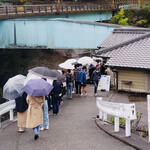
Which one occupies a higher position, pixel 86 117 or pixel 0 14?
pixel 0 14

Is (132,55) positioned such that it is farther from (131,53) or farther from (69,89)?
(69,89)

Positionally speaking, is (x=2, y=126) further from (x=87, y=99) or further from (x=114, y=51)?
(x=114, y=51)

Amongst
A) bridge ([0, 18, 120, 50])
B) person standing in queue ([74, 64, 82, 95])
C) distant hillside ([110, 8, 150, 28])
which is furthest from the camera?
distant hillside ([110, 8, 150, 28])

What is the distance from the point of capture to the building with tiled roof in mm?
14586

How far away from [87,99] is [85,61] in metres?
3.70

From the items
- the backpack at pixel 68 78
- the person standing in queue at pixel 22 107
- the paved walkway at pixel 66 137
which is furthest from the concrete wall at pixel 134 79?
the person standing in queue at pixel 22 107

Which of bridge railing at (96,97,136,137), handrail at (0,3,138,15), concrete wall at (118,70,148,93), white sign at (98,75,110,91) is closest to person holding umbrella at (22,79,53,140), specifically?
bridge railing at (96,97,136,137)

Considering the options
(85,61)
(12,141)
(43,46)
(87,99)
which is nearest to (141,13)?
(43,46)

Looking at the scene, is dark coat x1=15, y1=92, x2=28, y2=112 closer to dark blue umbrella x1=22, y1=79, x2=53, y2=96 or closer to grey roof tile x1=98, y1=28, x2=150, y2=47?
dark blue umbrella x1=22, y1=79, x2=53, y2=96

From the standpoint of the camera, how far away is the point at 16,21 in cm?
2595

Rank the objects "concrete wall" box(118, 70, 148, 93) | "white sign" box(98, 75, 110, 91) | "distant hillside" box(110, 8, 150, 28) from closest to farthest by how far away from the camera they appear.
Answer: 1. "concrete wall" box(118, 70, 148, 93)
2. "white sign" box(98, 75, 110, 91)
3. "distant hillside" box(110, 8, 150, 28)

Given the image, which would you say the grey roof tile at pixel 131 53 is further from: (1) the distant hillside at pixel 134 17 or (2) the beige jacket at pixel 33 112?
(1) the distant hillside at pixel 134 17

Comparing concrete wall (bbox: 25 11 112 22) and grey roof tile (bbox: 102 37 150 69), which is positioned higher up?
concrete wall (bbox: 25 11 112 22)

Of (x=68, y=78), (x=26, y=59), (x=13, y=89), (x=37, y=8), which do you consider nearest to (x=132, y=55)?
(x=68, y=78)
